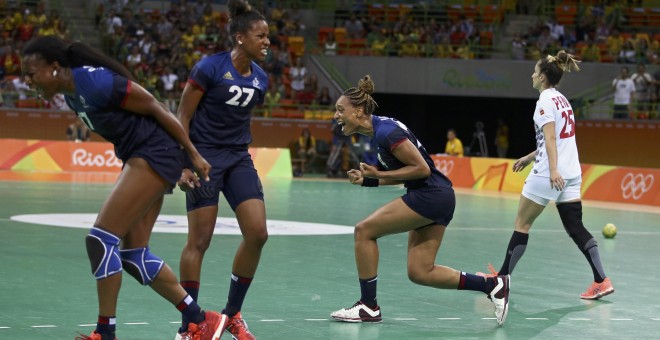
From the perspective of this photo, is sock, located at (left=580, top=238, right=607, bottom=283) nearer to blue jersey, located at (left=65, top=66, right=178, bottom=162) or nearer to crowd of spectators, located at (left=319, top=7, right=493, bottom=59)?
blue jersey, located at (left=65, top=66, right=178, bottom=162)

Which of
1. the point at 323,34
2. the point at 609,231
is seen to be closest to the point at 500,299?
the point at 609,231

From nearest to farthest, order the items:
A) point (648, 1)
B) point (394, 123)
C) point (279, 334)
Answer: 1. point (279, 334)
2. point (394, 123)
3. point (648, 1)

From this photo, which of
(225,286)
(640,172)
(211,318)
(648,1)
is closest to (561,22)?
(648,1)

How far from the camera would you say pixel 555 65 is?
9.73 m

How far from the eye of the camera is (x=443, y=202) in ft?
27.2

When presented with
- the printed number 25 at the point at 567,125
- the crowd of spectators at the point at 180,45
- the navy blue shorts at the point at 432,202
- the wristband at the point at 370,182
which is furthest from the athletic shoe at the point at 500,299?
the crowd of spectators at the point at 180,45

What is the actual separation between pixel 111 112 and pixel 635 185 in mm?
17641

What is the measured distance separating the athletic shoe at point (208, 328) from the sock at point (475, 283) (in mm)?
2150

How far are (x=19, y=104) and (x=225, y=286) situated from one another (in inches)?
895

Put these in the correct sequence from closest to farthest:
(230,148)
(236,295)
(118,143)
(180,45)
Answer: (118,143)
(236,295)
(230,148)
(180,45)

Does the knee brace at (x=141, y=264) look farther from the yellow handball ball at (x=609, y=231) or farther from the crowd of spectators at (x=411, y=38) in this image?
Result: the crowd of spectators at (x=411, y=38)

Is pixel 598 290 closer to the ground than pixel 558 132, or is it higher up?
closer to the ground

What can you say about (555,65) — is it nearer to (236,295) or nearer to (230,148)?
(230,148)

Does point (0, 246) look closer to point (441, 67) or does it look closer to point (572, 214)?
point (572, 214)
